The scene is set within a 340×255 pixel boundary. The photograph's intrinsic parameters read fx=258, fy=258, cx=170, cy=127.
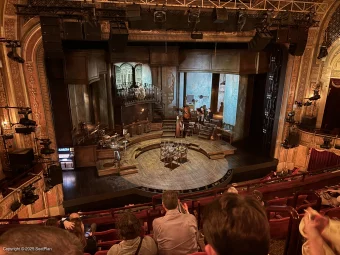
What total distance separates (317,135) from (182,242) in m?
11.3

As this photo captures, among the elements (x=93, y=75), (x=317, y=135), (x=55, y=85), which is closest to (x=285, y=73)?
(x=317, y=135)

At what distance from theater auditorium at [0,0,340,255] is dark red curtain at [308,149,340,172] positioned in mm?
70

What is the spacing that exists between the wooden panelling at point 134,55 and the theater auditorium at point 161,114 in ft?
0.21

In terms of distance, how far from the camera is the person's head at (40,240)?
0.88m

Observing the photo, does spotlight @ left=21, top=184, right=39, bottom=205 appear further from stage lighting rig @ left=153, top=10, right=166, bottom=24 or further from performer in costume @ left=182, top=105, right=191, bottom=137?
performer in costume @ left=182, top=105, right=191, bottom=137

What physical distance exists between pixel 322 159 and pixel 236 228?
1439 cm

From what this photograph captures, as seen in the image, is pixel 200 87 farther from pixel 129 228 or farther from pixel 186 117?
pixel 129 228

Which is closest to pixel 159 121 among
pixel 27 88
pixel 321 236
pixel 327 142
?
pixel 27 88

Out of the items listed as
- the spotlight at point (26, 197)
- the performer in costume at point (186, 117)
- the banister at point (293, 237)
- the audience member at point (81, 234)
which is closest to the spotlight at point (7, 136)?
the spotlight at point (26, 197)

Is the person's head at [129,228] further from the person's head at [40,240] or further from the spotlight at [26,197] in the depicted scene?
the spotlight at [26,197]

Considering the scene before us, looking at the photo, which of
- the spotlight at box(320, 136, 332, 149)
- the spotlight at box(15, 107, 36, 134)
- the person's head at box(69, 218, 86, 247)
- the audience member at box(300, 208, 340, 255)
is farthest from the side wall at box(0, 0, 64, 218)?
the spotlight at box(320, 136, 332, 149)

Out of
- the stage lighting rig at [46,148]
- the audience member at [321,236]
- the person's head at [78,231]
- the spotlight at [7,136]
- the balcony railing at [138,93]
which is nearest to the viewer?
the audience member at [321,236]

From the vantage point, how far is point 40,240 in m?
0.89

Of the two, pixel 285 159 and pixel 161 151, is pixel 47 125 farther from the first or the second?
pixel 285 159
